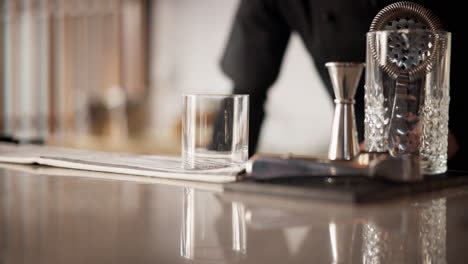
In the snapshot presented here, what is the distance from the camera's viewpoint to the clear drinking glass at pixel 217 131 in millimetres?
685

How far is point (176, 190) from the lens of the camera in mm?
624

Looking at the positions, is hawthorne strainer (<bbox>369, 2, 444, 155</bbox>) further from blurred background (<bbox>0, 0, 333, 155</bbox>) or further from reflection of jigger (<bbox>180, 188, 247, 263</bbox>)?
blurred background (<bbox>0, 0, 333, 155</bbox>)

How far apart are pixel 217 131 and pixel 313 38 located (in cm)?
122

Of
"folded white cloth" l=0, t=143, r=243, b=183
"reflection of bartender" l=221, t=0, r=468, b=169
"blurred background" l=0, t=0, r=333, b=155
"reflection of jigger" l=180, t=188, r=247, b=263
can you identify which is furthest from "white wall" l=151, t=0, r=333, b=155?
"reflection of jigger" l=180, t=188, r=247, b=263

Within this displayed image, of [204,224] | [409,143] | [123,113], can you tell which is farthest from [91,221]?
[123,113]

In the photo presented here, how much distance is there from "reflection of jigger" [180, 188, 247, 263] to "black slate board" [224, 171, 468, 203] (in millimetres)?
43

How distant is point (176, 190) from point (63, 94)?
136 inches

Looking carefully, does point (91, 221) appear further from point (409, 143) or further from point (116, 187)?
point (409, 143)

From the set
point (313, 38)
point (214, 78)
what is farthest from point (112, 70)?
point (313, 38)

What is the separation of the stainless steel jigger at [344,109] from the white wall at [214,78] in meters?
2.21

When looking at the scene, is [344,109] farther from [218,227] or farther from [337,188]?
[218,227]

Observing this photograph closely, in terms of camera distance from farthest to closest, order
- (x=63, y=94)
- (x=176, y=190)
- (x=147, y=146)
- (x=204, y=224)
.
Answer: (x=63, y=94)
(x=147, y=146)
(x=176, y=190)
(x=204, y=224)

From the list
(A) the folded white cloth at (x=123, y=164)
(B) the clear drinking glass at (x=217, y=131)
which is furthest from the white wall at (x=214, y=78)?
(B) the clear drinking glass at (x=217, y=131)

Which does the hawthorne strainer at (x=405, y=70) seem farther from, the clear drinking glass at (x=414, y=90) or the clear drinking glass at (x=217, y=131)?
the clear drinking glass at (x=217, y=131)
